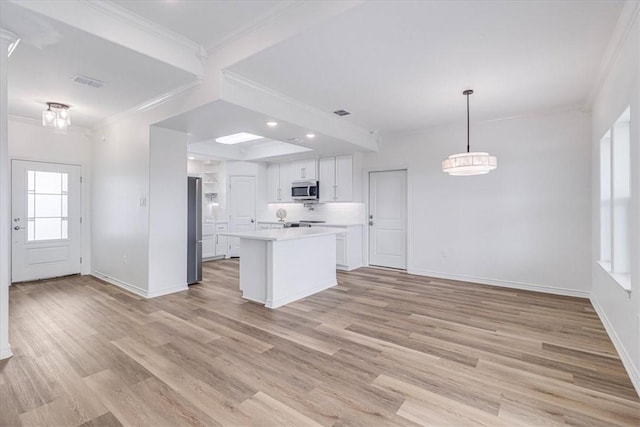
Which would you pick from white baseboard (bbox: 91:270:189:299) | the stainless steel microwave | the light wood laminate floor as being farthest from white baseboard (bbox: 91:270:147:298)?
the stainless steel microwave

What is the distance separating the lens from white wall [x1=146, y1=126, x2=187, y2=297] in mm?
4305

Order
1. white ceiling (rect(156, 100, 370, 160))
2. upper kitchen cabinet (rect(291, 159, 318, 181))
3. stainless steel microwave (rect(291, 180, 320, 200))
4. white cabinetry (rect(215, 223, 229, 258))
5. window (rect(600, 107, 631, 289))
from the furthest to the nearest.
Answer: white cabinetry (rect(215, 223, 229, 258)), upper kitchen cabinet (rect(291, 159, 318, 181)), stainless steel microwave (rect(291, 180, 320, 200)), white ceiling (rect(156, 100, 370, 160)), window (rect(600, 107, 631, 289))

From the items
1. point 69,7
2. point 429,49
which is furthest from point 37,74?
point 429,49

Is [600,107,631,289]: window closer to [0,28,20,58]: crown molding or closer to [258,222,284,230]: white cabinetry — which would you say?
[0,28,20,58]: crown molding

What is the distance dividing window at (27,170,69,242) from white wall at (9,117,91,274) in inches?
10.4

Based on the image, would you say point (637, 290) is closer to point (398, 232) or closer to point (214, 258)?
point (398, 232)

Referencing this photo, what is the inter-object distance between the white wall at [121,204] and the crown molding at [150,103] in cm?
9

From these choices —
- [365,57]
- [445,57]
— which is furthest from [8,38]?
[445,57]

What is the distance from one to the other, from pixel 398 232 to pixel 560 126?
121 inches

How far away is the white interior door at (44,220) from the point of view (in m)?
5.04

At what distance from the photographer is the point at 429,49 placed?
2.83m

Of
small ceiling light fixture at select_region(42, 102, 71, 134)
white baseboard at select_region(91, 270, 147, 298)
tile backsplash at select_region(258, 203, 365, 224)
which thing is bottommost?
white baseboard at select_region(91, 270, 147, 298)

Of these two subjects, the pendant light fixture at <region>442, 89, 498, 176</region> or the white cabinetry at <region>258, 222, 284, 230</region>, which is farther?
the white cabinetry at <region>258, 222, 284, 230</region>

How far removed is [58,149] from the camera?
5.40m
